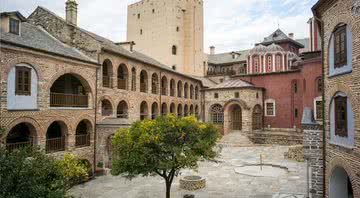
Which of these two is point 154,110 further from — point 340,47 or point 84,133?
point 340,47

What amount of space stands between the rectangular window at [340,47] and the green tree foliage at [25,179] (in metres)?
8.75

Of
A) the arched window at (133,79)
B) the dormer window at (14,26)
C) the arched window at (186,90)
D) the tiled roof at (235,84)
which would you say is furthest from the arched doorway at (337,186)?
the arched window at (186,90)

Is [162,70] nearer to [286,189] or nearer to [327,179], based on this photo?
[286,189]

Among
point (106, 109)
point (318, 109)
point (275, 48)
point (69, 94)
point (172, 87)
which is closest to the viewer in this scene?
point (69, 94)

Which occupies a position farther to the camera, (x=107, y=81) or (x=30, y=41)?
(x=107, y=81)

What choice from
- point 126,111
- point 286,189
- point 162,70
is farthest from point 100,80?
point 286,189

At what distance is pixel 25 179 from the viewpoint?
6426mm

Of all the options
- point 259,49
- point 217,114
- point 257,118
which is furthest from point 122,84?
point 259,49

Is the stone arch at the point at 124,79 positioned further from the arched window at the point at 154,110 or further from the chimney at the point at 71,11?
the arched window at the point at 154,110

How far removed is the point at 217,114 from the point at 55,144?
2175 cm

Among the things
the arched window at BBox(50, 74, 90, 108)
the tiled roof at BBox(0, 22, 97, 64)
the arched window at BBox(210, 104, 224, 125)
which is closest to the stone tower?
the arched window at BBox(210, 104, 224, 125)

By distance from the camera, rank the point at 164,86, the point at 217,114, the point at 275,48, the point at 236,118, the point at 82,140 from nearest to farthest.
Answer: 1. the point at 82,140
2. the point at 164,86
3. the point at 236,118
4. the point at 217,114
5. the point at 275,48

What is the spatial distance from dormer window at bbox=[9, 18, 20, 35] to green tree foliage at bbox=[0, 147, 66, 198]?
10.5 m

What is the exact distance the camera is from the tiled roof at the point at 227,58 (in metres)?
47.0
